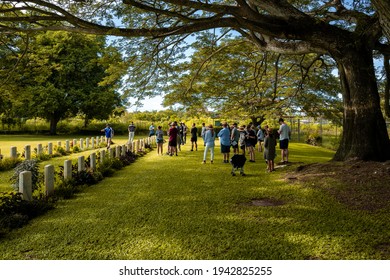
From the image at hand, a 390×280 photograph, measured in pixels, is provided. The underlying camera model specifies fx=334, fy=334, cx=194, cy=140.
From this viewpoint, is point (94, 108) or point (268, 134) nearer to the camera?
point (268, 134)

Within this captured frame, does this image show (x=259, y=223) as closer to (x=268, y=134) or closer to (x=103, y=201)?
(x=103, y=201)

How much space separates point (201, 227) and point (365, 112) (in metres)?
7.47

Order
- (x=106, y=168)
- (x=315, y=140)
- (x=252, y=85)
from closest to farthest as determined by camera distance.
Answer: (x=106, y=168), (x=252, y=85), (x=315, y=140)

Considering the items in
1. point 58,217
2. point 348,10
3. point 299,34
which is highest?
point 348,10

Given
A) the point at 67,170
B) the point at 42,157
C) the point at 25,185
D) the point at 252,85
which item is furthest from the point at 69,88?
the point at 25,185

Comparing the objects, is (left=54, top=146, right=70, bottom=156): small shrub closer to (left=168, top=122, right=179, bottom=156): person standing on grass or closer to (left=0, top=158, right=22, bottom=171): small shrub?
(left=0, top=158, right=22, bottom=171): small shrub

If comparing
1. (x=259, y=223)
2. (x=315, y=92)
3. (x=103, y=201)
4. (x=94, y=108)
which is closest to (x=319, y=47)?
(x=259, y=223)

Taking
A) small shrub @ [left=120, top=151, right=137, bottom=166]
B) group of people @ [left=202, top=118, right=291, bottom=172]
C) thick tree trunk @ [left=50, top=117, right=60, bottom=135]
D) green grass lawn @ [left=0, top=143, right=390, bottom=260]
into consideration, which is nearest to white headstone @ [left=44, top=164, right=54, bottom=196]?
green grass lawn @ [left=0, top=143, right=390, bottom=260]

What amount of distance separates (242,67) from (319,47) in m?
9.01

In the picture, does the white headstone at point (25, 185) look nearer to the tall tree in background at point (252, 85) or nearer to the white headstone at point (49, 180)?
the white headstone at point (49, 180)

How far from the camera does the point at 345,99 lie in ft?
36.6

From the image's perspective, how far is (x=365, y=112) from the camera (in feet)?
34.4

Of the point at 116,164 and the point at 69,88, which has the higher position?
the point at 69,88

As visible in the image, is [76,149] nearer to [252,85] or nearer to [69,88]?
[252,85]
